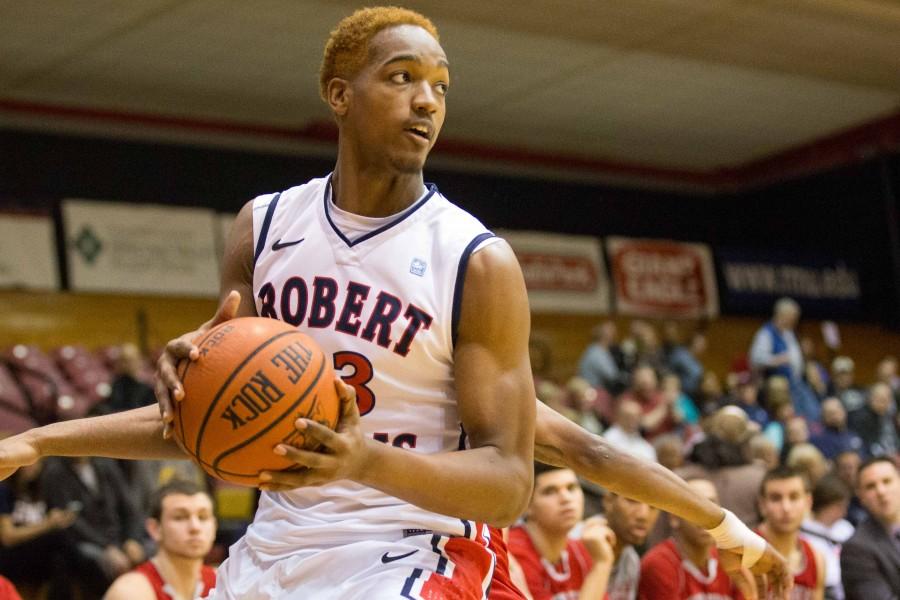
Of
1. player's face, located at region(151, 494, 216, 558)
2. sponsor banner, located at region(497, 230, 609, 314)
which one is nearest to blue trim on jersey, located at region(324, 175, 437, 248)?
player's face, located at region(151, 494, 216, 558)

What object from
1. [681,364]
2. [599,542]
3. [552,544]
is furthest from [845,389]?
[599,542]

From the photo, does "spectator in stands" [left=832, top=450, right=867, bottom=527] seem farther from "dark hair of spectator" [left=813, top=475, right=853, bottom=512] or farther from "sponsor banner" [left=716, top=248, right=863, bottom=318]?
"sponsor banner" [left=716, top=248, right=863, bottom=318]

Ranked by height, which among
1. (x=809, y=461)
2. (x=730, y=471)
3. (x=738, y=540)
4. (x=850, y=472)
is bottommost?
(x=850, y=472)

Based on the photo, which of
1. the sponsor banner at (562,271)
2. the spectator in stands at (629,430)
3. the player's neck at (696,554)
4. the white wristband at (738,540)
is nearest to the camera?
the white wristband at (738,540)

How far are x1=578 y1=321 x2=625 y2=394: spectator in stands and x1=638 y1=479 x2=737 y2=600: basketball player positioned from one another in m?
6.54

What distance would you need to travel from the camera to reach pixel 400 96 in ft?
8.99

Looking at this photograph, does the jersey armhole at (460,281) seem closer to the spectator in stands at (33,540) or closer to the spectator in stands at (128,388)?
the spectator in stands at (33,540)

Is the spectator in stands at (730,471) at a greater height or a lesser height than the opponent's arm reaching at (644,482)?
lesser

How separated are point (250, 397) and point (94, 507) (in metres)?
6.69

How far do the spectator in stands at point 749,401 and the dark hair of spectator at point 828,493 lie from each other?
3.74m

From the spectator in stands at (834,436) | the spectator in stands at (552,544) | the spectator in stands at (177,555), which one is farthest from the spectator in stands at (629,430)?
the spectator in stands at (177,555)

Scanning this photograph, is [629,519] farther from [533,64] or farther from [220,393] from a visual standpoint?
[533,64]

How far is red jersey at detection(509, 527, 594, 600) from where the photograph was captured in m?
5.70

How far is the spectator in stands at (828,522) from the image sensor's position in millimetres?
→ 7602
